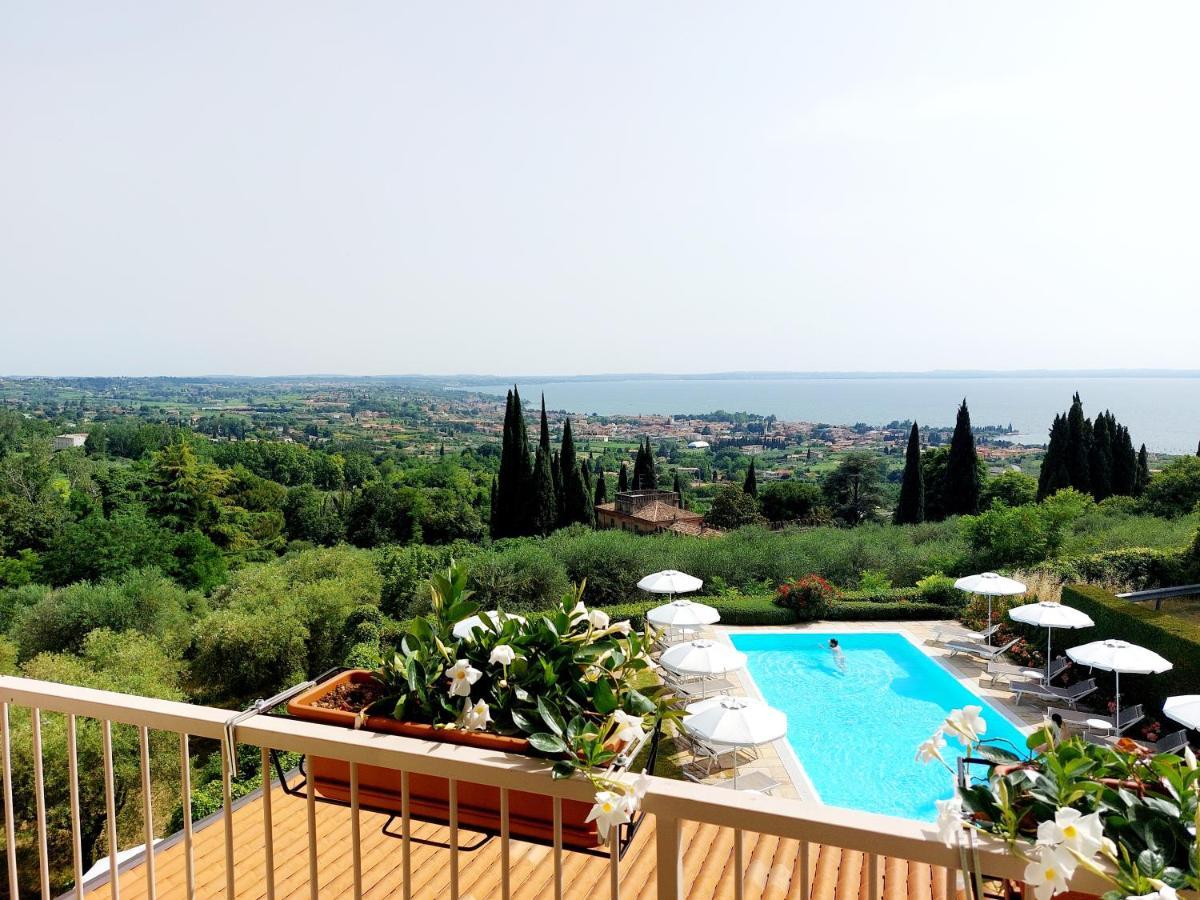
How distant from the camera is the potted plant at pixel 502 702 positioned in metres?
1.38

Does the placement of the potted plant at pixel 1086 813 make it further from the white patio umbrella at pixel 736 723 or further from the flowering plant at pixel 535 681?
the white patio umbrella at pixel 736 723

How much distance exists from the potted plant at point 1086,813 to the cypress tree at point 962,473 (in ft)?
92.0

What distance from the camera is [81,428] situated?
56062 mm

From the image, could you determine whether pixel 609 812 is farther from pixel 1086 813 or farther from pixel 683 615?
pixel 683 615

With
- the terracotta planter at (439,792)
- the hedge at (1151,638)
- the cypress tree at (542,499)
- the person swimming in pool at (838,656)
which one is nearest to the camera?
the terracotta planter at (439,792)

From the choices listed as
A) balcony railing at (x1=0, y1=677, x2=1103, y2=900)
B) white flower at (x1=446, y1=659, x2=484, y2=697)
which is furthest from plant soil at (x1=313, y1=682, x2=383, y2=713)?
white flower at (x1=446, y1=659, x2=484, y2=697)

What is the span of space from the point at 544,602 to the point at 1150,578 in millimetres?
11308

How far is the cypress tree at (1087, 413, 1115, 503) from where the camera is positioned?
84.5 ft

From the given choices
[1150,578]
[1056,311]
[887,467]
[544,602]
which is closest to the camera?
[1150,578]

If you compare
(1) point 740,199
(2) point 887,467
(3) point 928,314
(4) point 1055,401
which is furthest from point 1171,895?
(4) point 1055,401

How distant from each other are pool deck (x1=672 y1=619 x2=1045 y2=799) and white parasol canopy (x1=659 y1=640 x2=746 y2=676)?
102cm

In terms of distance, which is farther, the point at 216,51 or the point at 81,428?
the point at 81,428

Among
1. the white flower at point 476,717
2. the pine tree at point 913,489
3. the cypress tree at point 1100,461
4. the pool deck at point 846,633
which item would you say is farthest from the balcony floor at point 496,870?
the cypress tree at point 1100,461

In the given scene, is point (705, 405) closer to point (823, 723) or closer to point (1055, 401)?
point (1055, 401)
